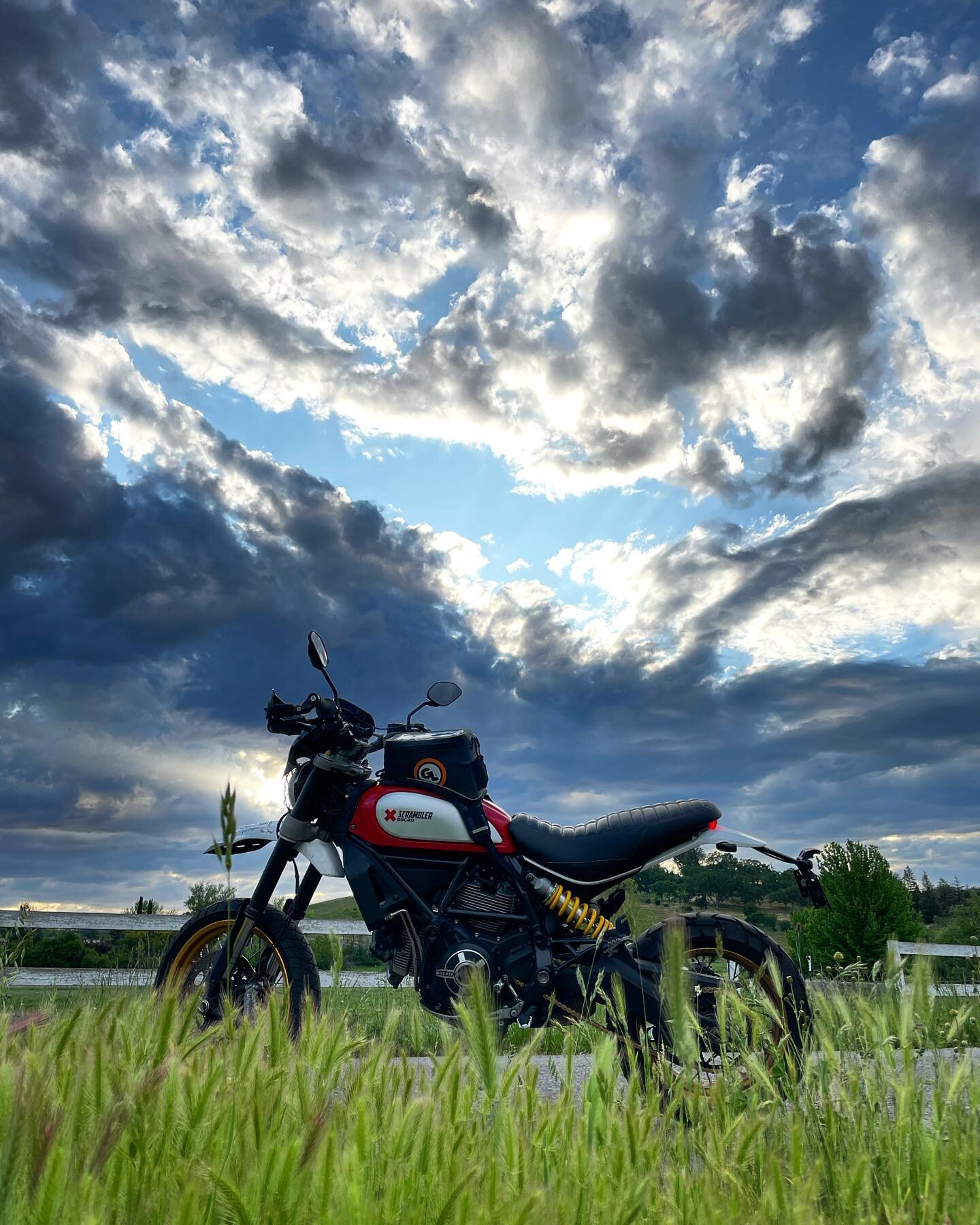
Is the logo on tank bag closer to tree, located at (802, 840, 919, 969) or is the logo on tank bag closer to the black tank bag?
the black tank bag

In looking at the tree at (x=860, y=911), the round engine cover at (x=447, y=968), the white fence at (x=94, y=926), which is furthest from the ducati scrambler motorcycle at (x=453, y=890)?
the tree at (x=860, y=911)

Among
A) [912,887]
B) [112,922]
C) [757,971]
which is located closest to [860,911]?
[912,887]

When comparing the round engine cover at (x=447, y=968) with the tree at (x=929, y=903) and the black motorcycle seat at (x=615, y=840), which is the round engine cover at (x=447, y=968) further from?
the tree at (x=929, y=903)

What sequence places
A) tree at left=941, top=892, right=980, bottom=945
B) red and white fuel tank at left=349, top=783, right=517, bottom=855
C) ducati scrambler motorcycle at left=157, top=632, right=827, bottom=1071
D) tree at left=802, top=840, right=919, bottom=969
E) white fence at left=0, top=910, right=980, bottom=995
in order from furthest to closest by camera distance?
1. tree at left=941, top=892, right=980, bottom=945
2. tree at left=802, top=840, right=919, bottom=969
3. white fence at left=0, top=910, right=980, bottom=995
4. red and white fuel tank at left=349, top=783, right=517, bottom=855
5. ducati scrambler motorcycle at left=157, top=632, right=827, bottom=1071

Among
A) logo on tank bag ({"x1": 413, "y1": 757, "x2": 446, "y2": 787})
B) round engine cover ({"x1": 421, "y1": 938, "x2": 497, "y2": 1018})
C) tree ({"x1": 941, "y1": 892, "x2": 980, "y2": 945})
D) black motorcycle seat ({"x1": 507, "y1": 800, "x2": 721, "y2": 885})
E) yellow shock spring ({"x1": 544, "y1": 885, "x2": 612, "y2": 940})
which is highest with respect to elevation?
tree ({"x1": 941, "y1": 892, "x2": 980, "y2": 945})

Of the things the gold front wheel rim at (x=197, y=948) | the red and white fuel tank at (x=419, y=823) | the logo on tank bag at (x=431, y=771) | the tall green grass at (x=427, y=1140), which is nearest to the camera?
the tall green grass at (x=427, y=1140)

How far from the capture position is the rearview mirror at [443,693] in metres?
4.64

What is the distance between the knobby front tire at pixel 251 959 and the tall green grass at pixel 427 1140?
2.34m

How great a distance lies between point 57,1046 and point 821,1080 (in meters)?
1.72

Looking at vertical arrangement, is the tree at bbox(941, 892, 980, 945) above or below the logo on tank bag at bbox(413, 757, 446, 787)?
above

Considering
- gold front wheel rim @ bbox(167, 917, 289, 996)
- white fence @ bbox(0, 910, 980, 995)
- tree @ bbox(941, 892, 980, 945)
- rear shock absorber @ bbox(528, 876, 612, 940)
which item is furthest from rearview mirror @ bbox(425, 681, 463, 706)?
tree @ bbox(941, 892, 980, 945)

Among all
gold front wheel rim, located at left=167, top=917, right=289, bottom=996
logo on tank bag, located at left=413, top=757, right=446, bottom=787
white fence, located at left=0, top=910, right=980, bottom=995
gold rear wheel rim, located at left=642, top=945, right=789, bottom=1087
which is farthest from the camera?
white fence, located at left=0, top=910, right=980, bottom=995

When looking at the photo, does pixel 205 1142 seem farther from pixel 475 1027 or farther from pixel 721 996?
pixel 721 996

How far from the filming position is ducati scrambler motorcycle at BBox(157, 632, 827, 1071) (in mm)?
4117
